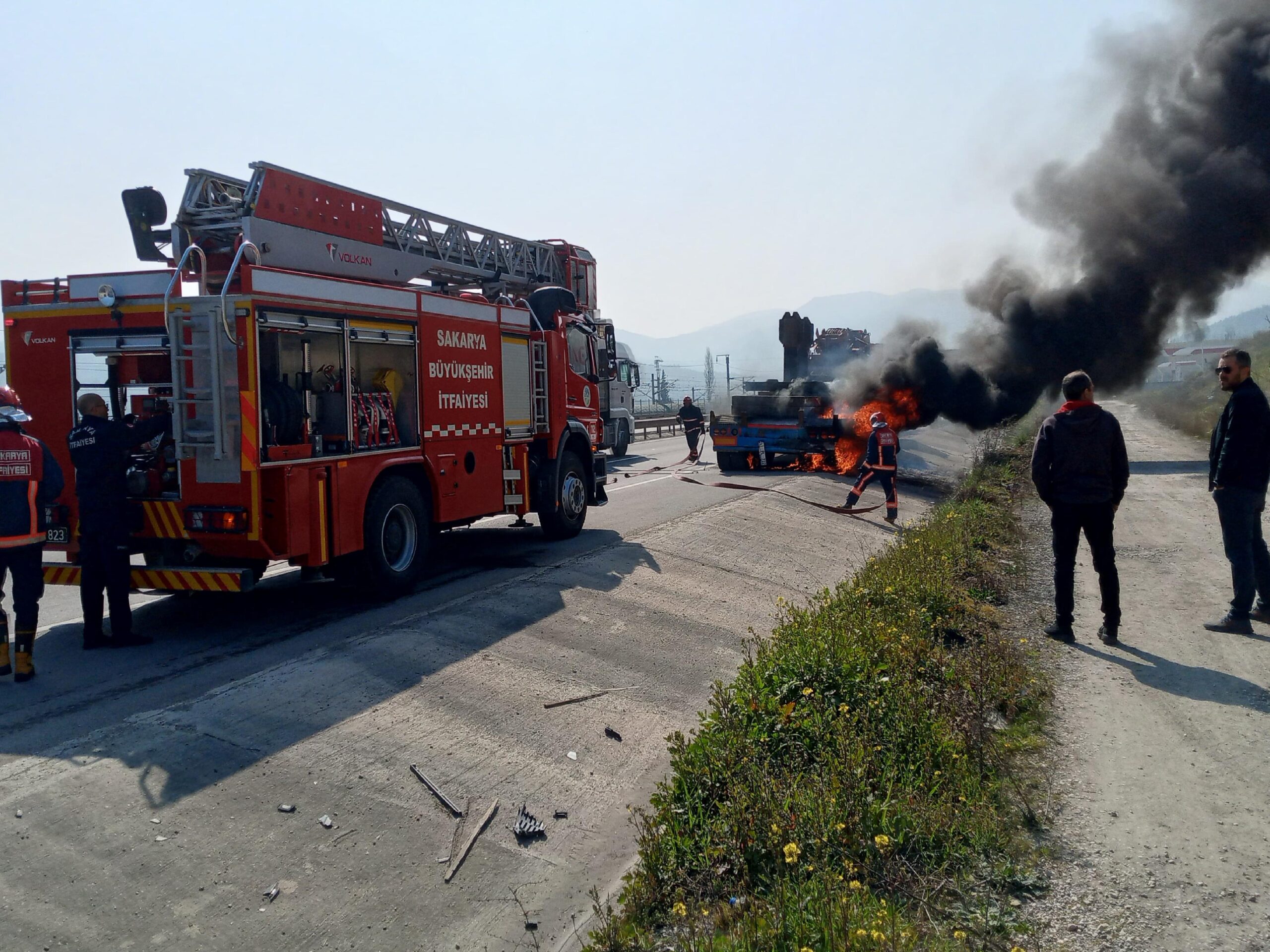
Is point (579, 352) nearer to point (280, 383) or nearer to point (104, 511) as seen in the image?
point (280, 383)

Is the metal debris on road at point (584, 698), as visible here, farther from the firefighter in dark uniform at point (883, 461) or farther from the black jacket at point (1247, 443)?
the firefighter in dark uniform at point (883, 461)

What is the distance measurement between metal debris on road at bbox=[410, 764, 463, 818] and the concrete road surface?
0.04 m

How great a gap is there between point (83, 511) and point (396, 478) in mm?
2411

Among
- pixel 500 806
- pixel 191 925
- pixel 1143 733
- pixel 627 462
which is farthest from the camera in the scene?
pixel 627 462

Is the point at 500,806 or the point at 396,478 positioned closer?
the point at 500,806

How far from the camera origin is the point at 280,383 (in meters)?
6.92

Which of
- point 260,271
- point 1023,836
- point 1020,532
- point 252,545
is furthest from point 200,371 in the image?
point 1020,532

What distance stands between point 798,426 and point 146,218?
1395 cm

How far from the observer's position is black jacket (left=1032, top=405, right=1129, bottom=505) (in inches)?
260

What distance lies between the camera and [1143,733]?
5.02 metres

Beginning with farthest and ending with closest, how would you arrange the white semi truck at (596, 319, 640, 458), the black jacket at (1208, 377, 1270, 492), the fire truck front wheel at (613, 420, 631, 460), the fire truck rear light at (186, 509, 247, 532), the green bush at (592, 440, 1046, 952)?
the fire truck front wheel at (613, 420, 631, 460), the white semi truck at (596, 319, 640, 458), the black jacket at (1208, 377, 1270, 492), the fire truck rear light at (186, 509, 247, 532), the green bush at (592, 440, 1046, 952)

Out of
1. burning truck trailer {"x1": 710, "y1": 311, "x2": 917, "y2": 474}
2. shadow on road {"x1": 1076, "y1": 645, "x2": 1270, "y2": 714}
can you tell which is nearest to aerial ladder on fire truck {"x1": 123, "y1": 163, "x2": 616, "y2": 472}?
shadow on road {"x1": 1076, "y1": 645, "x2": 1270, "y2": 714}

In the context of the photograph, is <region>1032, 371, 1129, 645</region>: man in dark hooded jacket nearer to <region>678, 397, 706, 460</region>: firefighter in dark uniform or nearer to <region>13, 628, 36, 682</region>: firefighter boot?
<region>13, 628, 36, 682</region>: firefighter boot

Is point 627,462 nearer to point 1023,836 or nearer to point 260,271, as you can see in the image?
point 260,271
